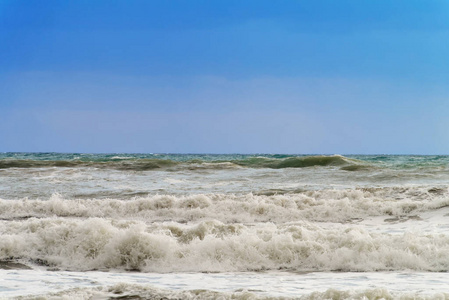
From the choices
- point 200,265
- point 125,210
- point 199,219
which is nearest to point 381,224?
point 199,219

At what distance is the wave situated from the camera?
546 cm

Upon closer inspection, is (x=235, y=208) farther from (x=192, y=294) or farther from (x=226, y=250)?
(x=192, y=294)

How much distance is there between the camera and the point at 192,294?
405 centimetres

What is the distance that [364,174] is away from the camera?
17781 millimetres

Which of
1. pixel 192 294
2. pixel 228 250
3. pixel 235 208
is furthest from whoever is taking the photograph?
pixel 235 208

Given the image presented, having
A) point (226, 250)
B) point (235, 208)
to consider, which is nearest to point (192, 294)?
point (226, 250)

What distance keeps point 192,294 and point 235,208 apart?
6.15 meters

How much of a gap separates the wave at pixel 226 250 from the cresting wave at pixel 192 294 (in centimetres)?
123

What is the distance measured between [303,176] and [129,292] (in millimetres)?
14267

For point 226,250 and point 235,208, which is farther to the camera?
point 235,208

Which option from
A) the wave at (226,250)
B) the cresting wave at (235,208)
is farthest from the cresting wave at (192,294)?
the cresting wave at (235,208)

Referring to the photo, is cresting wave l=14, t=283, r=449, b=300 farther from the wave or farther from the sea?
the wave

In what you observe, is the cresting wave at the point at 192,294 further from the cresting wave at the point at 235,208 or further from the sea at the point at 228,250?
the cresting wave at the point at 235,208

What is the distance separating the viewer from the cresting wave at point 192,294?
150 inches
